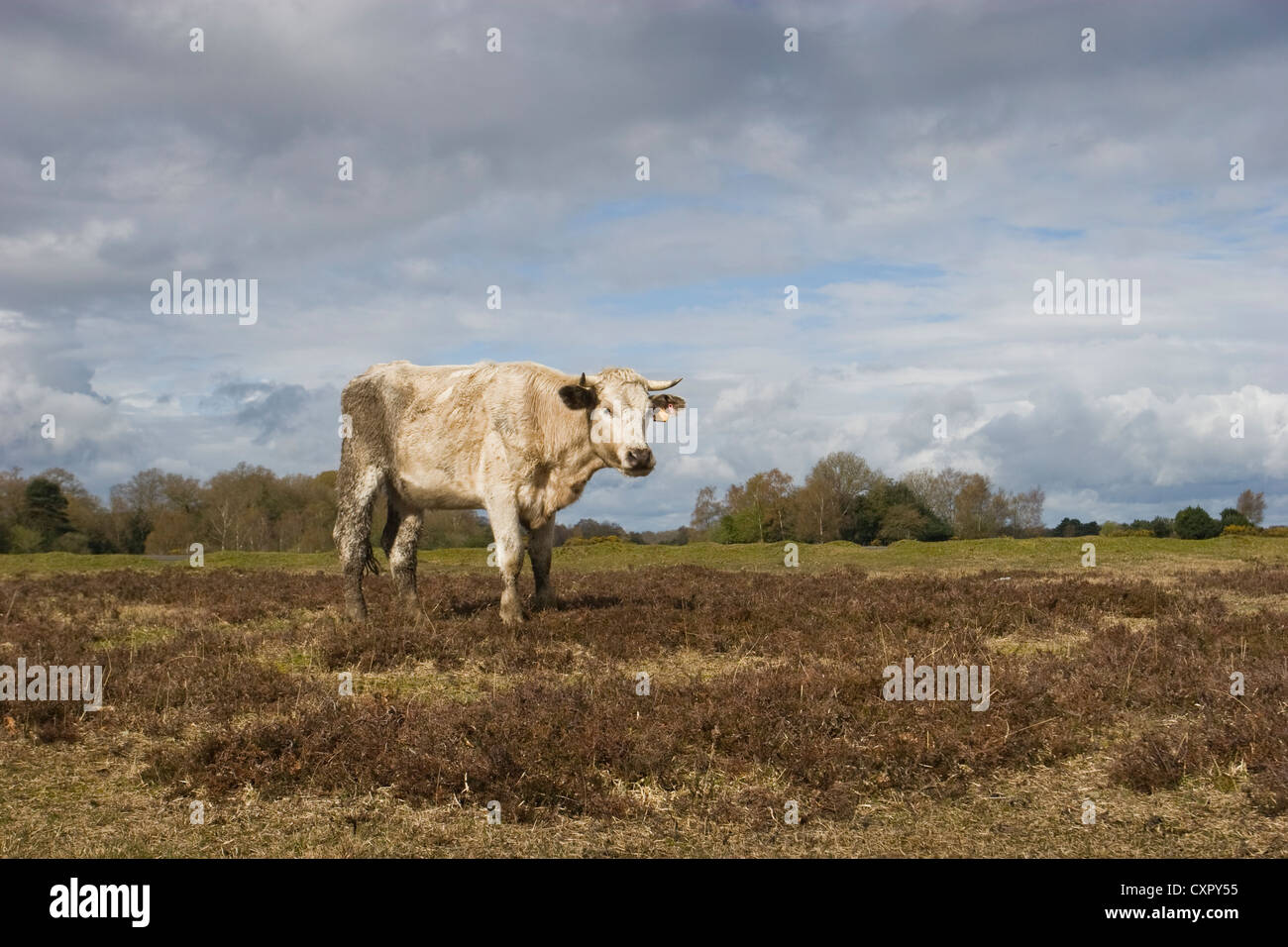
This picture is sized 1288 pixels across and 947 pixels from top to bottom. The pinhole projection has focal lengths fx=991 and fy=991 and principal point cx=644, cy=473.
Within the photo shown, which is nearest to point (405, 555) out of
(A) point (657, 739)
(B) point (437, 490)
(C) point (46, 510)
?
(B) point (437, 490)

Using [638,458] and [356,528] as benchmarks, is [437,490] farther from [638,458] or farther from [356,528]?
[638,458]

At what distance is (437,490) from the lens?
1461cm

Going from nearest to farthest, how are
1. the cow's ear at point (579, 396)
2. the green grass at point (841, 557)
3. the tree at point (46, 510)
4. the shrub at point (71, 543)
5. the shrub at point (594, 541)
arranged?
1. the cow's ear at point (579, 396)
2. the green grass at point (841, 557)
3. the shrub at point (594, 541)
4. the shrub at point (71, 543)
5. the tree at point (46, 510)

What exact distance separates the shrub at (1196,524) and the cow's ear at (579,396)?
4403 cm

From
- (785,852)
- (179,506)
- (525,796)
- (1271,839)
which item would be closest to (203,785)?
(525,796)

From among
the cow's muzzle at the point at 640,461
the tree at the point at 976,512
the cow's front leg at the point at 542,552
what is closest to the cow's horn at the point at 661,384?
the cow's muzzle at the point at 640,461

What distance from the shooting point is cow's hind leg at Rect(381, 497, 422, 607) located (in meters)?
15.2

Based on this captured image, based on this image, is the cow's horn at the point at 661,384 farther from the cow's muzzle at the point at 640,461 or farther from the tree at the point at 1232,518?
the tree at the point at 1232,518

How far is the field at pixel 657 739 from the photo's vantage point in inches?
256

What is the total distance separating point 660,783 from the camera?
7.20 meters

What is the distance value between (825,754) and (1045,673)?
3.82m

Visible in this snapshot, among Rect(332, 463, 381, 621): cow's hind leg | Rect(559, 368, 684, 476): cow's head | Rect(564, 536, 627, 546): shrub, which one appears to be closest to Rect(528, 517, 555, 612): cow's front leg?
Rect(559, 368, 684, 476): cow's head

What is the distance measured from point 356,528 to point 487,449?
2.69 meters

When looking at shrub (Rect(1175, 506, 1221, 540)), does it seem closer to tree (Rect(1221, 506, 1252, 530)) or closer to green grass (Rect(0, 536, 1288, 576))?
tree (Rect(1221, 506, 1252, 530))
